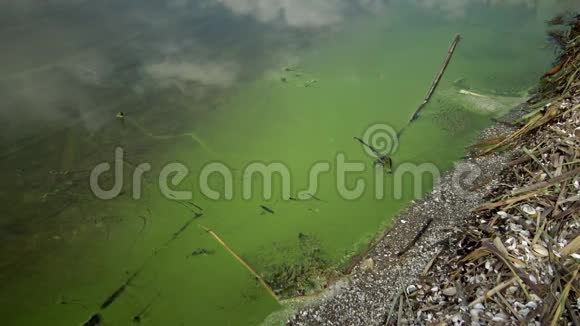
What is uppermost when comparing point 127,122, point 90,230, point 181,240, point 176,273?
point 127,122

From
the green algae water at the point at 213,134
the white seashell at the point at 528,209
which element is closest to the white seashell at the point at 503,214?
the white seashell at the point at 528,209

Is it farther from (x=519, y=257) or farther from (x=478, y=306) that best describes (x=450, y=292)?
(x=519, y=257)

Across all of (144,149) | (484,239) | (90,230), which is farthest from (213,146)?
(484,239)

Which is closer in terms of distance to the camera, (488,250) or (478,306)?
(478,306)

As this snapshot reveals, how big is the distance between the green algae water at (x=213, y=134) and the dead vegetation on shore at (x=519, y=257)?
73 centimetres

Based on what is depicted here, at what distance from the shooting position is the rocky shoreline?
2.21 m

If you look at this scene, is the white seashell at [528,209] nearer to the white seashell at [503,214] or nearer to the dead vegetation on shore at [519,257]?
the dead vegetation on shore at [519,257]

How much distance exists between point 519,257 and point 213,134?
3.06 metres

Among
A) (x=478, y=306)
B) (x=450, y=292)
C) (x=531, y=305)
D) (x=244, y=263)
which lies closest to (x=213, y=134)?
(x=244, y=263)

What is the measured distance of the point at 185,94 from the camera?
4.62 m

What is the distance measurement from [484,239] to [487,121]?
2506 millimetres

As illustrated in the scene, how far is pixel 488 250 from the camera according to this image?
250 centimetres

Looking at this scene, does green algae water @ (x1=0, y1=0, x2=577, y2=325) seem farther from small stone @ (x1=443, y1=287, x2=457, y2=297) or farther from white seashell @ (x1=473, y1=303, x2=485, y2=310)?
white seashell @ (x1=473, y1=303, x2=485, y2=310)

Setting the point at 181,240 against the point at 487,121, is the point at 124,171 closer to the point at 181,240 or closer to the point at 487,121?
the point at 181,240
